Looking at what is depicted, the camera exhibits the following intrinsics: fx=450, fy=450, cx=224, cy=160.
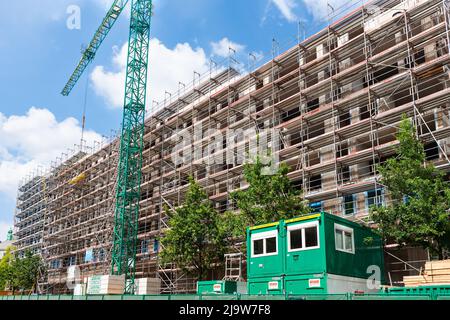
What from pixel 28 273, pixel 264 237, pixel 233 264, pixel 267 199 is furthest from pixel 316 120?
pixel 28 273

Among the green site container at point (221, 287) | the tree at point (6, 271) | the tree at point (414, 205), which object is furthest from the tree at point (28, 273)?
the tree at point (414, 205)

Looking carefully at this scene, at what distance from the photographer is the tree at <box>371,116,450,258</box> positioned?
1892 cm

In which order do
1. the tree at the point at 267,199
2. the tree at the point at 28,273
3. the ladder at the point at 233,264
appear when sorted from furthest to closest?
1. the tree at the point at 28,273
2. the ladder at the point at 233,264
3. the tree at the point at 267,199

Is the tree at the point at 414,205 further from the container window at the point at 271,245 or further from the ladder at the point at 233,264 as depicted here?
the ladder at the point at 233,264

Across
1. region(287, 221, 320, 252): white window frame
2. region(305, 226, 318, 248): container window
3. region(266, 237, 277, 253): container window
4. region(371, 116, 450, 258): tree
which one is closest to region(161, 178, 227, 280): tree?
region(371, 116, 450, 258): tree

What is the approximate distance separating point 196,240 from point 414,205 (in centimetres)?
1571

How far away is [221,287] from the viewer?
18.0m

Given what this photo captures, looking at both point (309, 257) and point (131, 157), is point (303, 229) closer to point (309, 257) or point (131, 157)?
point (309, 257)

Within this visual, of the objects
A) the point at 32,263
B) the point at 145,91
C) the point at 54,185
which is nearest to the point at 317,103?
the point at 145,91

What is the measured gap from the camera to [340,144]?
96.9ft

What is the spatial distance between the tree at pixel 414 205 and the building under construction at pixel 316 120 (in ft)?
10.3

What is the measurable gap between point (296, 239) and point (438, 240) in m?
7.37

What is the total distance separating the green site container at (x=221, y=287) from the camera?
17.9m
